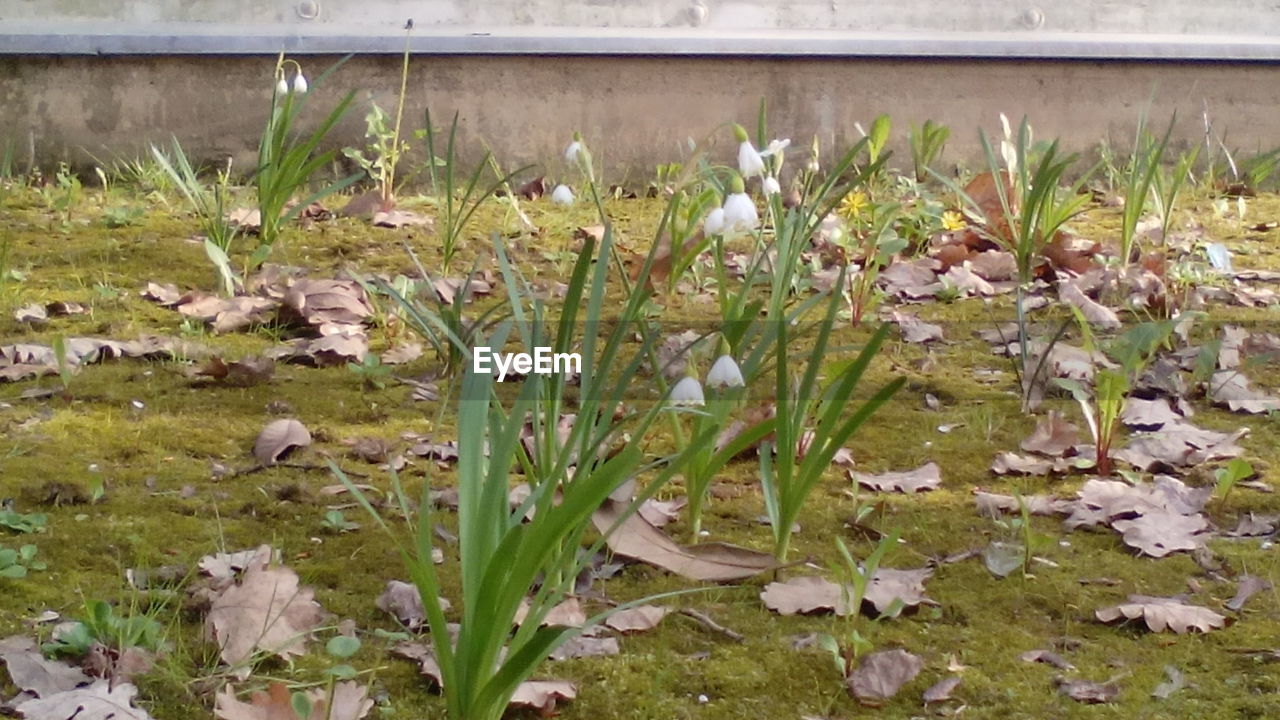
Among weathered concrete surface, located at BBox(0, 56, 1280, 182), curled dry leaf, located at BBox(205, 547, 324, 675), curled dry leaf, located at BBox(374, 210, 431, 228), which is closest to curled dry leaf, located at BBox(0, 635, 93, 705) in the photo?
curled dry leaf, located at BBox(205, 547, 324, 675)

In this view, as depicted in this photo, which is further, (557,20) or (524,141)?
(557,20)

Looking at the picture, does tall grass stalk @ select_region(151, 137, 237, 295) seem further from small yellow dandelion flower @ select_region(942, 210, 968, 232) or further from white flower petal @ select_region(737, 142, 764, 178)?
small yellow dandelion flower @ select_region(942, 210, 968, 232)

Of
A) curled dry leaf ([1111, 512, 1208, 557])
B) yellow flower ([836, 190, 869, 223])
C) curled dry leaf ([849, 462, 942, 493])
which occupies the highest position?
yellow flower ([836, 190, 869, 223])

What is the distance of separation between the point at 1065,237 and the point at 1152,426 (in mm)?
1327

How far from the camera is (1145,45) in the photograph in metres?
4.91

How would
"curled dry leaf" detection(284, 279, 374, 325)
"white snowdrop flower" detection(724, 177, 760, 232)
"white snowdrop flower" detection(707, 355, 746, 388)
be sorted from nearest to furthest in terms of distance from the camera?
1. "white snowdrop flower" detection(707, 355, 746, 388)
2. "white snowdrop flower" detection(724, 177, 760, 232)
3. "curled dry leaf" detection(284, 279, 374, 325)

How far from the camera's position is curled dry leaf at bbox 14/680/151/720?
4.89 ft

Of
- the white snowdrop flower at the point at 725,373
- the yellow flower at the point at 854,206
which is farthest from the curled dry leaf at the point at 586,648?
the yellow flower at the point at 854,206

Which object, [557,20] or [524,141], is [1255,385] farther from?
[557,20]

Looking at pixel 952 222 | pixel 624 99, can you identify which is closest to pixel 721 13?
pixel 624 99

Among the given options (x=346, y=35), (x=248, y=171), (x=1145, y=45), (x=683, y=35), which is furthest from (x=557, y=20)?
(x=1145, y=45)

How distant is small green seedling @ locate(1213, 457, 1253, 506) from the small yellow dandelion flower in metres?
1.76

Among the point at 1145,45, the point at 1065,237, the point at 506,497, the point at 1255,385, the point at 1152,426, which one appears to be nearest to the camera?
the point at 506,497

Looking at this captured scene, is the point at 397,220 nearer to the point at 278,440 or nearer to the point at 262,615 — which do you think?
the point at 278,440
